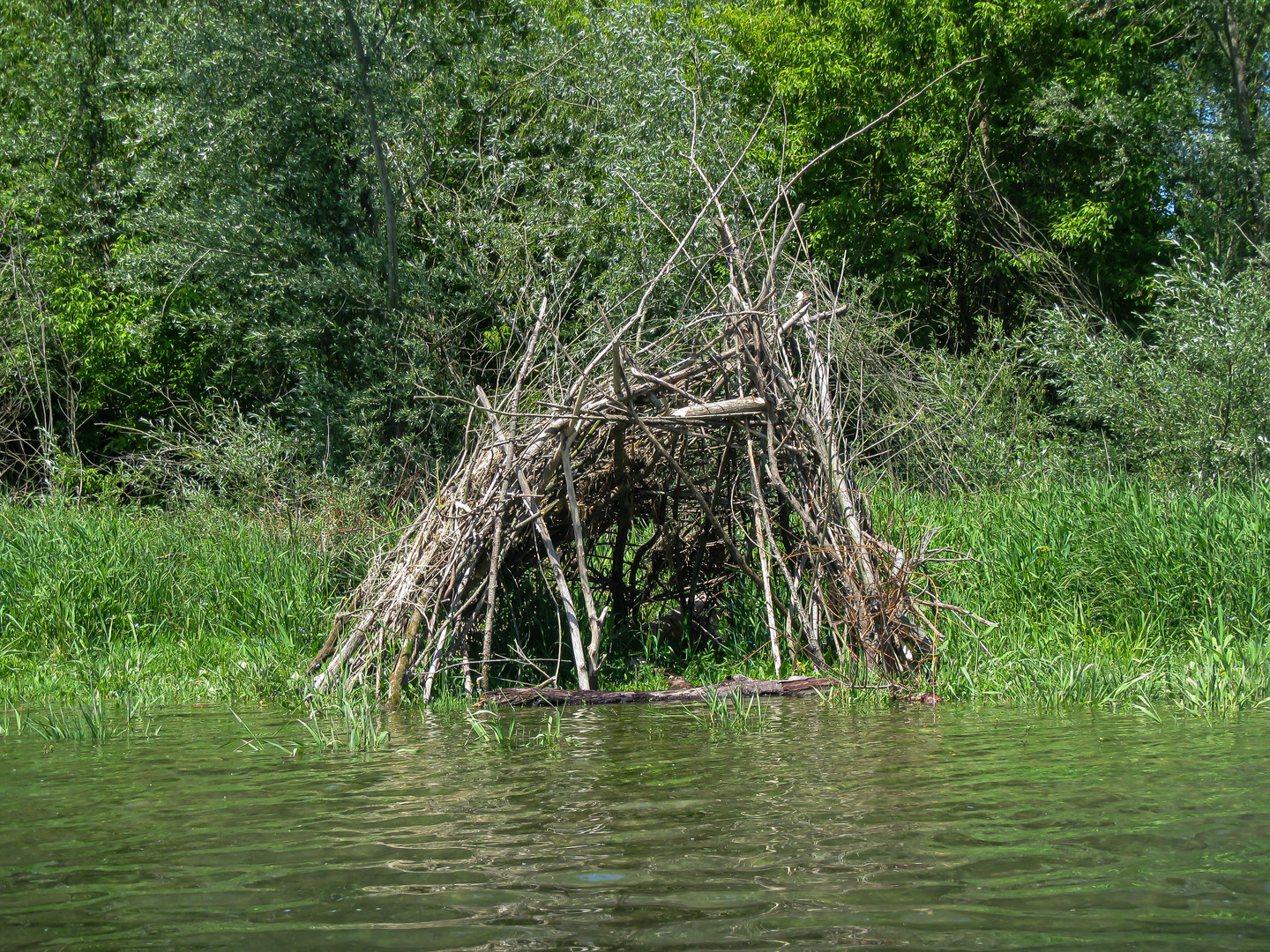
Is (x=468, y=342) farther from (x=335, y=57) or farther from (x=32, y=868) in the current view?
(x=32, y=868)

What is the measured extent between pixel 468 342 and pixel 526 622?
1137cm

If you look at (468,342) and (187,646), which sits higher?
(468,342)

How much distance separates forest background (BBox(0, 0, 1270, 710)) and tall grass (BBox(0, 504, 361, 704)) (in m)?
0.93

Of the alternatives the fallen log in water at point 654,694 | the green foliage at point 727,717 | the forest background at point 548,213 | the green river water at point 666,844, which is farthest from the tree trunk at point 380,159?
the green river water at point 666,844

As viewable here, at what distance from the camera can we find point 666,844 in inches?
130

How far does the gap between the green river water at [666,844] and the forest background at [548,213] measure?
19.2ft

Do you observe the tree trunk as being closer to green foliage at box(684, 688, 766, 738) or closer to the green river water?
green foliage at box(684, 688, 766, 738)

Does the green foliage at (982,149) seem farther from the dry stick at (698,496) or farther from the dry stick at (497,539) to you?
the dry stick at (497,539)

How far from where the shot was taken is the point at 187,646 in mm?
8633

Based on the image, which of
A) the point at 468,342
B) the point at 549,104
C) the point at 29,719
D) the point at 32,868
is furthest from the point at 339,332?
the point at 32,868

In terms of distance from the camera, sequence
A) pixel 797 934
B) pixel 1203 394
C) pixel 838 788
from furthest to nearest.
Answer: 1. pixel 1203 394
2. pixel 838 788
3. pixel 797 934

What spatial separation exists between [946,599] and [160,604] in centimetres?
639

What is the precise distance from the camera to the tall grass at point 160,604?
7.80 metres

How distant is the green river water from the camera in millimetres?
2588
